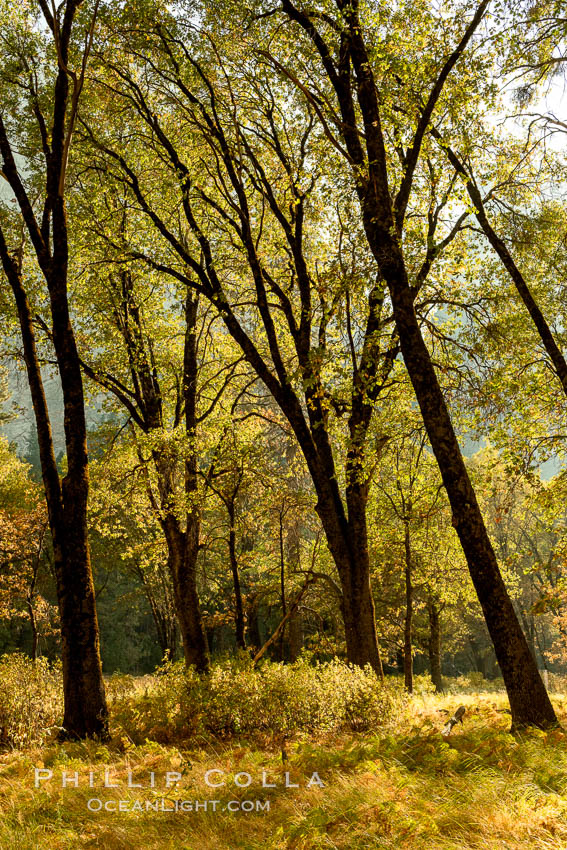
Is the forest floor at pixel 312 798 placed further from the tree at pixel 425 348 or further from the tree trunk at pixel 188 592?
the tree trunk at pixel 188 592

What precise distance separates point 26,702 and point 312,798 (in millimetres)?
4844

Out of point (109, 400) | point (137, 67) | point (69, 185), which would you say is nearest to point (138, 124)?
point (137, 67)

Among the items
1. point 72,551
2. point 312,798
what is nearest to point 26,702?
point 72,551

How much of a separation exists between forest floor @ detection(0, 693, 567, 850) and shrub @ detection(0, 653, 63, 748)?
801 millimetres

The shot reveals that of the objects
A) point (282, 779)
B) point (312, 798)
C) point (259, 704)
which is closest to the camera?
point (312, 798)

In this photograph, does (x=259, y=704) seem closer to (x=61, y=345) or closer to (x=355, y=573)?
(x=355, y=573)

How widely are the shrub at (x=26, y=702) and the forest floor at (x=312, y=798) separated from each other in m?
0.80

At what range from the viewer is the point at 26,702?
7.30m

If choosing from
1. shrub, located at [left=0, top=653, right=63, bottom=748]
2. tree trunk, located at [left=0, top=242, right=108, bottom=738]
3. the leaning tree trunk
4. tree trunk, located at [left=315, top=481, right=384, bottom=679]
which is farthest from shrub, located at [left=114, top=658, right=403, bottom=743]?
the leaning tree trunk

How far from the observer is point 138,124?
10.8m

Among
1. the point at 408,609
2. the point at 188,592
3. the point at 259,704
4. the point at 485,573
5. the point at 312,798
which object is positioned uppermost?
the point at 485,573

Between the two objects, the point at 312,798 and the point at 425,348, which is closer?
the point at 312,798

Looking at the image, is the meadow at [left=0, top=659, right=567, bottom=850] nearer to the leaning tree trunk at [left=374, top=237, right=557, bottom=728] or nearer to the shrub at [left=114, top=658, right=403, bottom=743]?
the shrub at [left=114, top=658, right=403, bottom=743]

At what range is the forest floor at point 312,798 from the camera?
3.33 metres
